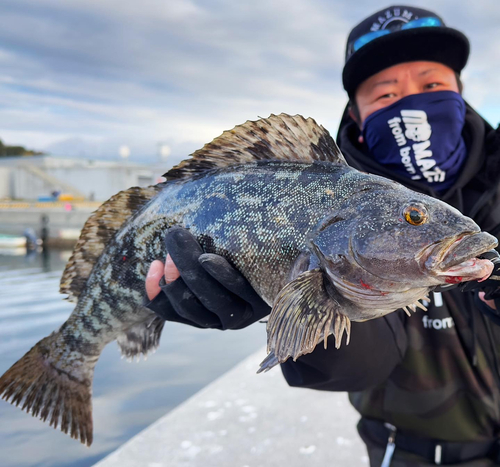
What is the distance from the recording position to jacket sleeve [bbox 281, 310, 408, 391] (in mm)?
2127

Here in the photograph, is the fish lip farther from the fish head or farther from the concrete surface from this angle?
the concrete surface

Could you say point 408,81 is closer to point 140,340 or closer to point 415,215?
point 415,215

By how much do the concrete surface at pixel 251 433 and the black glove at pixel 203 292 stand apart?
78.6 inches

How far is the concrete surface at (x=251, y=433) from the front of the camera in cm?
356

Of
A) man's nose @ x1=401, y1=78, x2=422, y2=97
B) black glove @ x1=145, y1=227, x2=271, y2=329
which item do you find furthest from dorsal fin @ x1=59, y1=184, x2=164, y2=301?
man's nose @ x1=401, y1=78, x2=422, y2=97

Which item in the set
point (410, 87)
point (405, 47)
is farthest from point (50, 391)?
point (405, 47)

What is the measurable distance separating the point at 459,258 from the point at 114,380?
19.7 ft

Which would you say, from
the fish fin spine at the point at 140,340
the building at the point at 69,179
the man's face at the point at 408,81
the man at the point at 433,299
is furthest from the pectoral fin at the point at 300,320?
the building at the point at 69,179

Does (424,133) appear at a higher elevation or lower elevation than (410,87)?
lower

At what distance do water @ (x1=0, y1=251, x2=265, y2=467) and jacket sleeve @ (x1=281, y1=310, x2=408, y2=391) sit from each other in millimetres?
3469

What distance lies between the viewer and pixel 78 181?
43812mm

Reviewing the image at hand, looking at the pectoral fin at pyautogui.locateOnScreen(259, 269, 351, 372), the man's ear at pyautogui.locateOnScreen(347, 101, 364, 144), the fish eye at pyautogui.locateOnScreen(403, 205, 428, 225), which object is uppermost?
the man's ear at pyautogui.locateOnScreen(347, 101, 364, 144)

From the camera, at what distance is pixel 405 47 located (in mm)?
2600

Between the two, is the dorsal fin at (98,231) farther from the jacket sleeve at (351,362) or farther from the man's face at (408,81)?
the man's face at (408,81)
